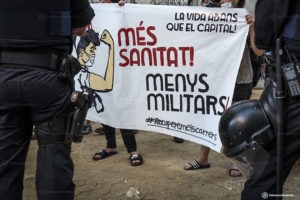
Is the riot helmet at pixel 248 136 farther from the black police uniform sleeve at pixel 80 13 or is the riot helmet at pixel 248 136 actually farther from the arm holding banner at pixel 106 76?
the arm holding banner at pixel 106 76

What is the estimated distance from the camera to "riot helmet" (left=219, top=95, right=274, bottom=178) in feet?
5.78

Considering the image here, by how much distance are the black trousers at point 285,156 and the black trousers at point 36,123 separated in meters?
1.09

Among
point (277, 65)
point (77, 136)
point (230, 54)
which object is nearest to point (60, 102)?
point (77, 136)

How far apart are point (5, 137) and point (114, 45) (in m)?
2.02

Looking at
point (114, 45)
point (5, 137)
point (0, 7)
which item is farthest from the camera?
point (114, 45)

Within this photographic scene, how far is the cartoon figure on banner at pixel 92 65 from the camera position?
391 centimetres

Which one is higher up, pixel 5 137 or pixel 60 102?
pixel 60 102

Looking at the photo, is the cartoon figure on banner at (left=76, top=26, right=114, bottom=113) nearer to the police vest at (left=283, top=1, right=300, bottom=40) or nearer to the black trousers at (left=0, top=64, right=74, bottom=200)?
the black trousers at (left=0, top=64, right=74, bottom=200)

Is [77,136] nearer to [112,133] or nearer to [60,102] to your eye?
[60,102]

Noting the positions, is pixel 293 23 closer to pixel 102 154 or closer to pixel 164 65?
pixel 164 65

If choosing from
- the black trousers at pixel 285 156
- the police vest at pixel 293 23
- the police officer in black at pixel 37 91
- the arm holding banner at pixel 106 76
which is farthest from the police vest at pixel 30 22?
the arm holding banner at pixel 106 76

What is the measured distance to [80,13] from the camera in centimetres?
223

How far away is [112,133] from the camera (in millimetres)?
4207

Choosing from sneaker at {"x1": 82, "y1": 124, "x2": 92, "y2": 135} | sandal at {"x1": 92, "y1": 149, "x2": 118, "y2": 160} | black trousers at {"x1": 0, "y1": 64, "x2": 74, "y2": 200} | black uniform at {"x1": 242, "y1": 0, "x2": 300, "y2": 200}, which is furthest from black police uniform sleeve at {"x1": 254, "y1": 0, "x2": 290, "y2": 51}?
sneaker at {"x1": 82, "y1": 124, "x2": 92, "y2": 135}
